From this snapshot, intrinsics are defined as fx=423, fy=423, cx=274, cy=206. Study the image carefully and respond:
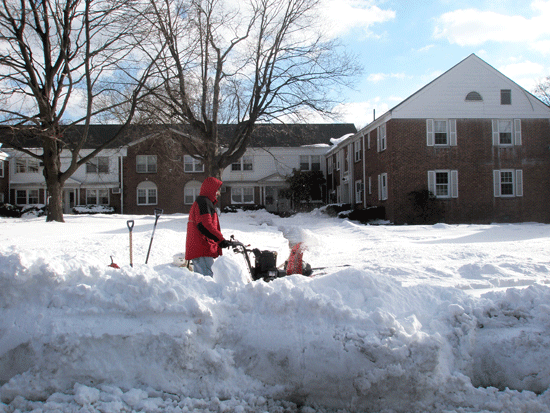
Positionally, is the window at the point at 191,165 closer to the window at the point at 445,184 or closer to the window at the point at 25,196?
the window at the point at 25,196

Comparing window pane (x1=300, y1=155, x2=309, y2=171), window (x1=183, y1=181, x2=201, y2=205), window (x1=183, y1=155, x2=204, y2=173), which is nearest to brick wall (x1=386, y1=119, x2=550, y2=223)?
window pane (x1=300, y1=155, x2=309, y2=171)

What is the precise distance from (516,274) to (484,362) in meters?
4.32

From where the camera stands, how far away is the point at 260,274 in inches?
234

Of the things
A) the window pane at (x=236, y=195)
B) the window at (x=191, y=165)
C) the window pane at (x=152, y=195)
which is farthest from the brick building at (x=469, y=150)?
the window pane at (x=152, y=195)

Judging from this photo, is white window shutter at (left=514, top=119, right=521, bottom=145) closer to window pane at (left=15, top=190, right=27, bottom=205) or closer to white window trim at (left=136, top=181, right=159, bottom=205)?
white window trim at (left=136, top=181, right=159, bottom=205)

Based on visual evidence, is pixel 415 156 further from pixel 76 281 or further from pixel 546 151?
pixel 76 281

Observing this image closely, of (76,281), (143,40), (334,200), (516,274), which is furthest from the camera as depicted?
(334,200)

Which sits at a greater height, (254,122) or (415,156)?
(254,122)

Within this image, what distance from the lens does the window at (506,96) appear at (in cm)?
2414

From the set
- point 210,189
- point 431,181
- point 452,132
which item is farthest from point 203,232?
point 452,132

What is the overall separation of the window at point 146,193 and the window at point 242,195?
21.1 feet

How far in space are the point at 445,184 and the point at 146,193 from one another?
74.3ft

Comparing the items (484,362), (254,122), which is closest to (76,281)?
(484,362)

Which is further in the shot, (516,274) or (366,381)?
(516,274)
